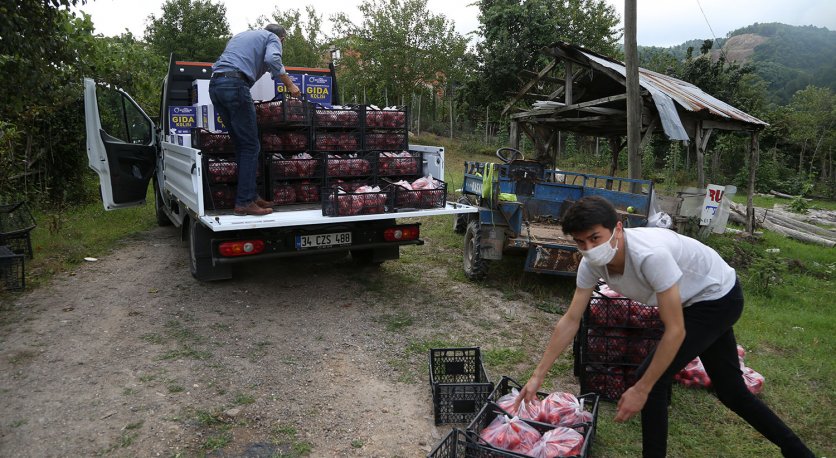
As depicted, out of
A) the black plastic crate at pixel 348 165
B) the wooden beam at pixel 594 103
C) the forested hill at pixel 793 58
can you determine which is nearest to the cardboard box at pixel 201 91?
the black plastic crate at pixel 348 165

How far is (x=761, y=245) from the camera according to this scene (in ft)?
35.8

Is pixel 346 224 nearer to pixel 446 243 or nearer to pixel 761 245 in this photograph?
pixel 446 243

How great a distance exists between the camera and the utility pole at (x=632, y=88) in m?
7.73

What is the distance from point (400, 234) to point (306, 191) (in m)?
1.11

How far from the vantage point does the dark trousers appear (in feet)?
8.63

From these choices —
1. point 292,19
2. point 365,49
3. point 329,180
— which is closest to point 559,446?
point 329,180

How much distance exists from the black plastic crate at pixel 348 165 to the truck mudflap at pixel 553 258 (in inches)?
75.7

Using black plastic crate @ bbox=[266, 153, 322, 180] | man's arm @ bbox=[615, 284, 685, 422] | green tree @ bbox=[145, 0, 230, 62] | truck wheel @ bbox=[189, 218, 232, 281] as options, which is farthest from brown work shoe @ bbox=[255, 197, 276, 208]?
green tree @ bbox=[145, 0, 230, 62]

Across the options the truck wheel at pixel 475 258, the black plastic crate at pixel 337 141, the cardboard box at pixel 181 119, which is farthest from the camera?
Result: the cardboard box at pixel 181 119

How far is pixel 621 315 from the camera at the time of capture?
3768mm

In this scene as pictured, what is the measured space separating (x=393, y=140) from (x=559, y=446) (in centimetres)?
427

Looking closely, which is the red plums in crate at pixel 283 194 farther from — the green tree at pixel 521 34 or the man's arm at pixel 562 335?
the green tree at pixel 521 34

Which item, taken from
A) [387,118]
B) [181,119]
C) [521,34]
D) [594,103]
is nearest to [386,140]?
[387,118]

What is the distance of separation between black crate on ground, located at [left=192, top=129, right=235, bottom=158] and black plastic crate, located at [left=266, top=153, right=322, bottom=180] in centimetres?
45
